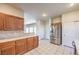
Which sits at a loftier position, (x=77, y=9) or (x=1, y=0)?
(x=1, y=0)

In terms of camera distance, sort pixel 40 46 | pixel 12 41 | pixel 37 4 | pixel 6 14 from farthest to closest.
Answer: pixel 40 46
pixel 12 41
pixel 6 14
pixel 37 4

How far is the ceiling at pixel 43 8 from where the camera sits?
205 cm

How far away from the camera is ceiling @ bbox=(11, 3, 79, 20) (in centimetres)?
205

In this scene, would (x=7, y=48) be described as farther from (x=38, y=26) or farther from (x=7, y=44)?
(x=38, y=26)

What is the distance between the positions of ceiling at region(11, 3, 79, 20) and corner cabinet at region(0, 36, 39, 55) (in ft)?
2.50

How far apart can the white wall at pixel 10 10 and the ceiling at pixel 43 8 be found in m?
0.10

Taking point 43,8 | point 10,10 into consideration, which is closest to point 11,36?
point 10,10

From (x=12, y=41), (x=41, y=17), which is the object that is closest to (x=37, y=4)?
(x=41, y=17)

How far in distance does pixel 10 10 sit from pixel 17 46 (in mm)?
930

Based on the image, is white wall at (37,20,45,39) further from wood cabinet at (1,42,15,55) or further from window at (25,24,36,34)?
wood cabinet at (1,42,15,55)

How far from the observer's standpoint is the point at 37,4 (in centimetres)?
205

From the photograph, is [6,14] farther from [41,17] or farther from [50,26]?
[50,26]

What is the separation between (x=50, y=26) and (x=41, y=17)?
345 mm

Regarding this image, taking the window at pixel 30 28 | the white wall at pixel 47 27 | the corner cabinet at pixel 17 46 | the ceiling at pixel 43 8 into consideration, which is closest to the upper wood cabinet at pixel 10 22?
the window at pixel 30 28
